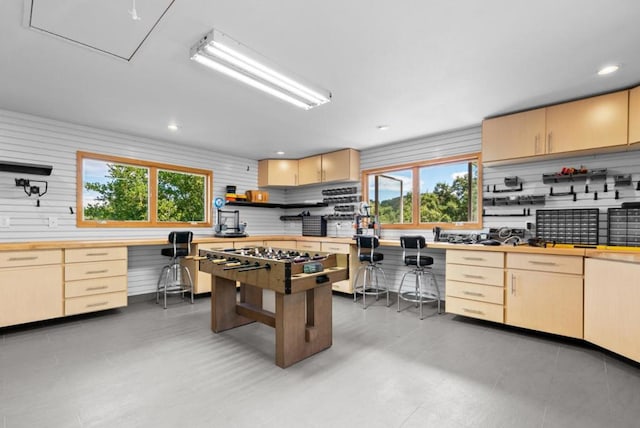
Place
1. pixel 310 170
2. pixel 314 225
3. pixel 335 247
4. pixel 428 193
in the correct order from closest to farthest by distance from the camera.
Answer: pixel 428 193 < pixel 335 247 < pixel 310 170 < pixel 314 225

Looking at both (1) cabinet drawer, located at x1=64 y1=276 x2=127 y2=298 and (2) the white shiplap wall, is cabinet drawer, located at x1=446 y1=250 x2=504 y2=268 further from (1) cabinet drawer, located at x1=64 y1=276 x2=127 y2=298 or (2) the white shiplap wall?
(1) cabinet drawer, located at x1=64 y1=276 x2=127 y2=298

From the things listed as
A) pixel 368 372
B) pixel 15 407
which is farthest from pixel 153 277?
pixel 368 372

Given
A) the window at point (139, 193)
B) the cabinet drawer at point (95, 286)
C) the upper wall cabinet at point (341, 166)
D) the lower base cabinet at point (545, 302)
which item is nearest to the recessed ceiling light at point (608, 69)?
the lower base cabinet at point (545, 302)

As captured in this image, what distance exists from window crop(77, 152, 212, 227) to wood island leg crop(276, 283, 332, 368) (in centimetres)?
351

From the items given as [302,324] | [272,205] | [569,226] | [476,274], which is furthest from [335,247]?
[569,226]

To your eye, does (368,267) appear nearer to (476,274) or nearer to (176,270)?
(476,274)

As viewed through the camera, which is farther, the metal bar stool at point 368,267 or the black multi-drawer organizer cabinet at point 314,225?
the black multi-drawer organizer cabinet at point 314,225

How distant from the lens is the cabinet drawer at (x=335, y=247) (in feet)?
16.6

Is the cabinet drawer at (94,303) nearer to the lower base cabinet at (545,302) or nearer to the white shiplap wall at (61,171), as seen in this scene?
the white shiplap wall at (61,171)

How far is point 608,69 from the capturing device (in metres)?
2.75

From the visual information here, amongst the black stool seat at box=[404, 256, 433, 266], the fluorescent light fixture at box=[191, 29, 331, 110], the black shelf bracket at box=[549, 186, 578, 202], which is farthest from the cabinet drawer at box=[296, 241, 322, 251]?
the black shelf bracket at box=[549, 186, 578, 202]

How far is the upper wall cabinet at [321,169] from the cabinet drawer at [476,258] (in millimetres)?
2402

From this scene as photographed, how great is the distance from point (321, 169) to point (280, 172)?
98cm

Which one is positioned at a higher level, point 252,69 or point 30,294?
point 252,69
